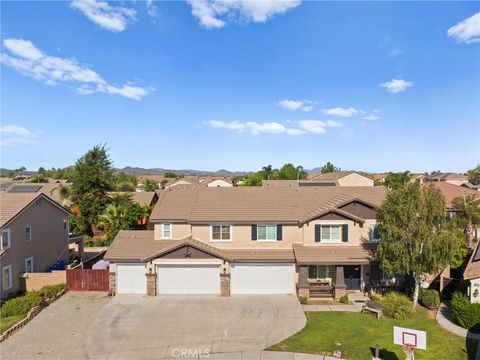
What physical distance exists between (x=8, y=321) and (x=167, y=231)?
35.3ft

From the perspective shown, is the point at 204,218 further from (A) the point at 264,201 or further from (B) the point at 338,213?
(B) the point at 338,213

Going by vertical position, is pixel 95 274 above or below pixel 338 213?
below

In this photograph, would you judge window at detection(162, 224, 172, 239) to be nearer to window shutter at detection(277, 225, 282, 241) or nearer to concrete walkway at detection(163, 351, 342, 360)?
window shutter at detection(277, 225, 282, 241)

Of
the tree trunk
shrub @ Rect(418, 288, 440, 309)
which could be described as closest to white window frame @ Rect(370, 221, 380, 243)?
the tree trunk

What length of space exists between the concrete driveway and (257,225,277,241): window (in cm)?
419

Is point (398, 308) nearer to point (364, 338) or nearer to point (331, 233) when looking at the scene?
point (364, 338)

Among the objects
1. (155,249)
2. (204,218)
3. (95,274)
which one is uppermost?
(204,218)

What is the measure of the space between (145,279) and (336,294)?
13014mm

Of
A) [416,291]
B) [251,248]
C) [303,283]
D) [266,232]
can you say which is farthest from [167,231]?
[416,291]

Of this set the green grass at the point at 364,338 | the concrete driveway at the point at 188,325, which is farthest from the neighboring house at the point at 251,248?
the green grass at the point at 364,338

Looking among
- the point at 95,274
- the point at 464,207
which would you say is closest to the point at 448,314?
the point at 464,207

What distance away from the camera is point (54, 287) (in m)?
23.8

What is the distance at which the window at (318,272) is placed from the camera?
24.6 metres

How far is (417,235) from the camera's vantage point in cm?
2003
